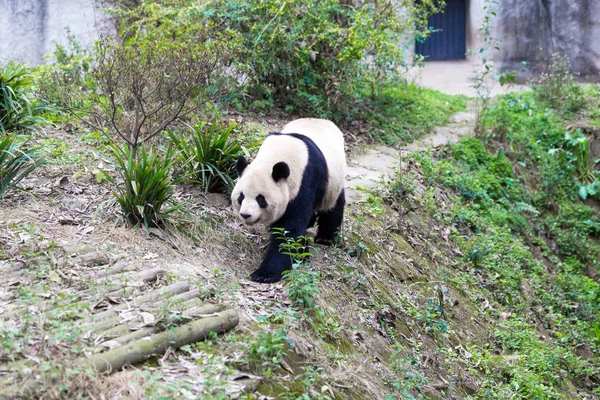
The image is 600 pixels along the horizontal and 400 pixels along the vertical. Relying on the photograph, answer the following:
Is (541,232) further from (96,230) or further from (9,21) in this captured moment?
(9,21)

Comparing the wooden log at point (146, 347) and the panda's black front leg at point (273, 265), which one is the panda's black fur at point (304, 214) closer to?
the panda's black front leg at point (273, 265)

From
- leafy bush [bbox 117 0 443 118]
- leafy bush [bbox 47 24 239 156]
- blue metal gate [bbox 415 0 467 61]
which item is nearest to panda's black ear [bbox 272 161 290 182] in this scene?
leafy bush [bbox 47 24 239 156]

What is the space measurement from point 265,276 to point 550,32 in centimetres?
1279

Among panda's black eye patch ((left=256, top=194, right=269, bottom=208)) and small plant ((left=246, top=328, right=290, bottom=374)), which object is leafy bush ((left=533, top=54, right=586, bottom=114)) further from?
small plant ((left=246, top=328, right=290, bottom=374))

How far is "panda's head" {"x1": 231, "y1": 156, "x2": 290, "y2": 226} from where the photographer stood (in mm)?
5613

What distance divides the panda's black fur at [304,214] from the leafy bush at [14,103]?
3.04 m

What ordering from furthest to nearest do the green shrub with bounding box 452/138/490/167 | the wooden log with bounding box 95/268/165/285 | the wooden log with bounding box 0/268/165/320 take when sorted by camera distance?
the green shrub with bounding box 452/138/490/167 < the wooden log with bounding box 95/268/165/285 < the wooden log with bounding box 0/268/165/320

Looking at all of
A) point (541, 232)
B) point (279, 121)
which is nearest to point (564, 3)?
point (541, 232)

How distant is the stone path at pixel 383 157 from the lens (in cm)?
866

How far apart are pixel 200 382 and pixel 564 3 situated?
574 inches

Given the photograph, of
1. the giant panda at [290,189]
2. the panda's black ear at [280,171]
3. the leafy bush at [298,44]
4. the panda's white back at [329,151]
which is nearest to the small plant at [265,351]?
the giant panda at [290,189]

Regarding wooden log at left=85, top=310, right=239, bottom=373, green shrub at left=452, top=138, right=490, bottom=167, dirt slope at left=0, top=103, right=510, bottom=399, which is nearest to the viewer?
wooden log at left=85, top=310, right=239, bottom=373

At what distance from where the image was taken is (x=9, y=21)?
13.6 m

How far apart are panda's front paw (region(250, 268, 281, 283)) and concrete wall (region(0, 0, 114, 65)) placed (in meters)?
9.20
